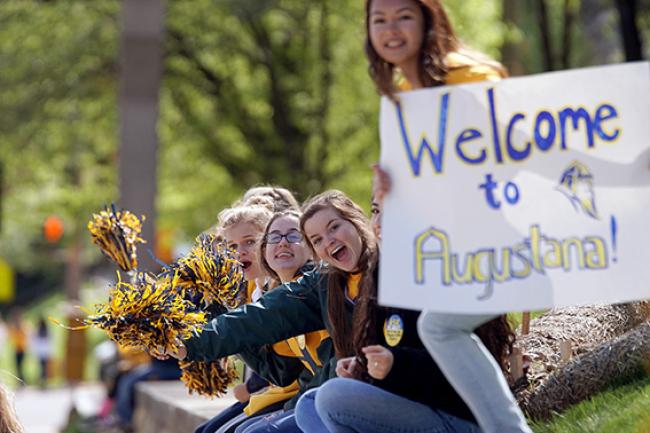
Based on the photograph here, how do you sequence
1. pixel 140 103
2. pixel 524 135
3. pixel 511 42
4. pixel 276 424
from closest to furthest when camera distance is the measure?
pixel 524 135
pixel 276 424
pixel 140 103
pixel 511 42

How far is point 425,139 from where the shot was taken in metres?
4.05

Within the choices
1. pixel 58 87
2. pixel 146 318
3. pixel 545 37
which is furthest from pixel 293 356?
pixel 58 87

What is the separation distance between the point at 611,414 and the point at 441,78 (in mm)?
1565

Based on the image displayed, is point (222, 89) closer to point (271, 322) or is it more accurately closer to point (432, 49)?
point (271, 322)

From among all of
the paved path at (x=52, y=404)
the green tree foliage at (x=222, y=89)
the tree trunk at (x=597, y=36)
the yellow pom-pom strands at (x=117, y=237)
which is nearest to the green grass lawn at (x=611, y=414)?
the yellow pom-pom strands at (x=117, y=237)

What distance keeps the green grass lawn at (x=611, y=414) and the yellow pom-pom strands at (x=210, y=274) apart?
51.1 inches

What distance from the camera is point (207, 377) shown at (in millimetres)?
5719

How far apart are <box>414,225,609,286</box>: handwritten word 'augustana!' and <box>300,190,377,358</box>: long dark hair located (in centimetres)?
72

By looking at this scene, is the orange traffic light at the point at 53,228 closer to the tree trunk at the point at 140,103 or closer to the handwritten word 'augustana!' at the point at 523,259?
the tree trunk at the point at 140,103

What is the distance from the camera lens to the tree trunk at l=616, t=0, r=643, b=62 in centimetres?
1378

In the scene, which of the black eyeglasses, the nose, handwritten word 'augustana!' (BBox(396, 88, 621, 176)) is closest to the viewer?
handwritten word 'augustana!' (BBox(396, 88, 621, 176))

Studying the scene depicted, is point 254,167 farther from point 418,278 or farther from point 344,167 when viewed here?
point 418,278

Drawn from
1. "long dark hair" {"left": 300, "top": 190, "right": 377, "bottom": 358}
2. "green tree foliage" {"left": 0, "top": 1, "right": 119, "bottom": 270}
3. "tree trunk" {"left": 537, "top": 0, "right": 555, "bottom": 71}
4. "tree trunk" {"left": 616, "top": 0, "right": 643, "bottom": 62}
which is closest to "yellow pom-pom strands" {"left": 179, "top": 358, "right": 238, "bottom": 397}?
"long dark hair" {"left": 300, "top": 190, "right": 377, "bottom": 358}

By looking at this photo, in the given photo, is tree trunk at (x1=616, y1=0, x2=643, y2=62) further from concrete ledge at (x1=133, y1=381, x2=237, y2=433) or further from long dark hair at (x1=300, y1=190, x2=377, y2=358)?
long dark hair at (x1=300, y1=190, x2=377, y2=358)
